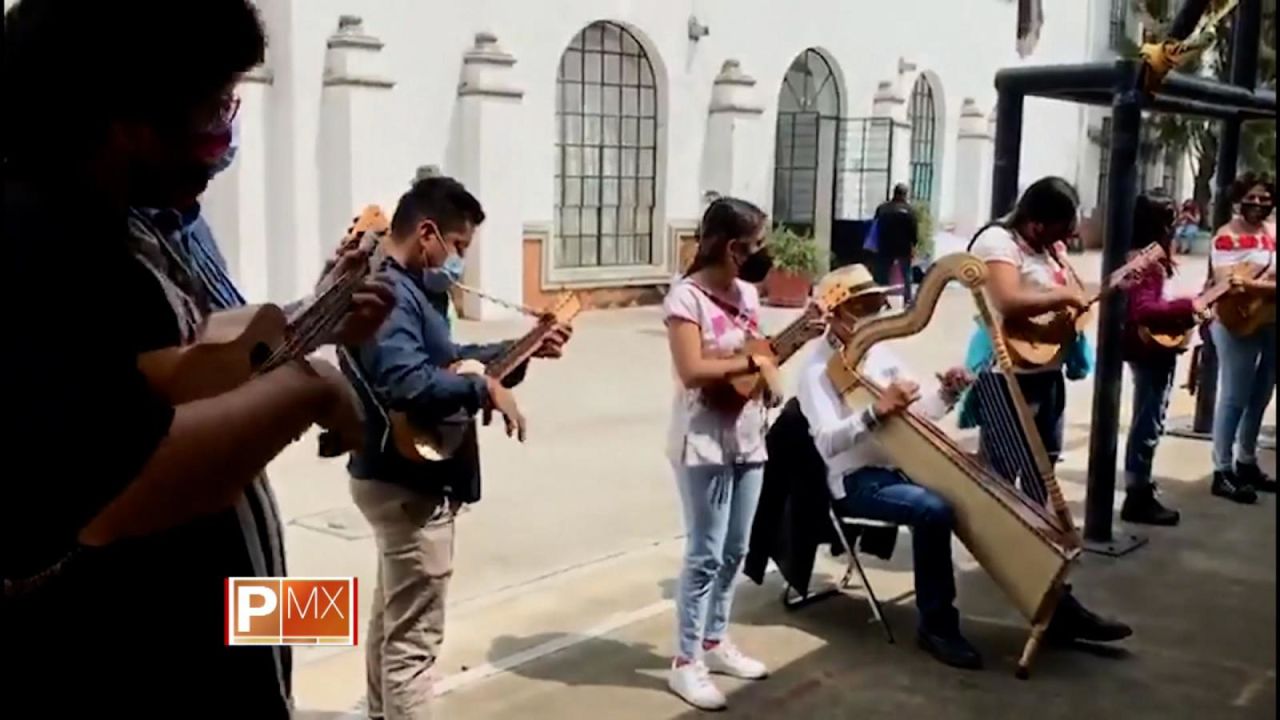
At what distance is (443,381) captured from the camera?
3.23m

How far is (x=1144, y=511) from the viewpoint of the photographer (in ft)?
20.4

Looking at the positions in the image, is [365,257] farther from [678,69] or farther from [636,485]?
[678,69]

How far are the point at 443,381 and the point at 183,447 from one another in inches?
72.1

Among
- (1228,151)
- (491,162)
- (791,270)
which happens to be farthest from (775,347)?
(791,270)

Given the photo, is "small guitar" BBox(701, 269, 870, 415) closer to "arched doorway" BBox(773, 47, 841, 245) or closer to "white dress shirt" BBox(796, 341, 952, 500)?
"white dress shirt" BBox(796, 341, 952, 500)

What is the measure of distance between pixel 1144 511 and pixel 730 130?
10503mm

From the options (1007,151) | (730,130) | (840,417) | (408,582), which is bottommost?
(408,582)

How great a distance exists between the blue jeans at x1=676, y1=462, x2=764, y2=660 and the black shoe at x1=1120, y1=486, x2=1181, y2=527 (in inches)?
112

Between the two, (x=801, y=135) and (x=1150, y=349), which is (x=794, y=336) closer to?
(x=1150, y=349)

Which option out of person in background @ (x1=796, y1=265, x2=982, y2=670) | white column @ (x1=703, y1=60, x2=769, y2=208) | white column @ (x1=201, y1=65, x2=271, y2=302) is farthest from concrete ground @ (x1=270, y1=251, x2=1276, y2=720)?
white column @ (x1=703, y1=60, x2=769, y2=208)

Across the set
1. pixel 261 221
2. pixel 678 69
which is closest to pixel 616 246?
pixel 678 69

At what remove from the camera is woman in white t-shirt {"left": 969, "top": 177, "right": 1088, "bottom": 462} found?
4.68 metres

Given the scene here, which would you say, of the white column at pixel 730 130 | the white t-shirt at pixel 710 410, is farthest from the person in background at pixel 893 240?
the white t-shirt at pixel 710 410

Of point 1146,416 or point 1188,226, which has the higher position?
point 1188,226
